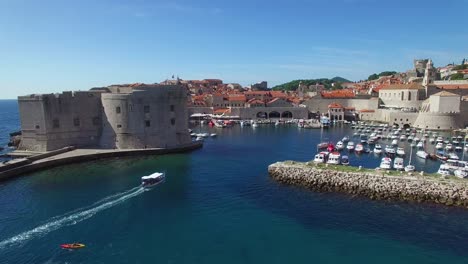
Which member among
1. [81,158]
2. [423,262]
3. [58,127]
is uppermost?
[58,127]

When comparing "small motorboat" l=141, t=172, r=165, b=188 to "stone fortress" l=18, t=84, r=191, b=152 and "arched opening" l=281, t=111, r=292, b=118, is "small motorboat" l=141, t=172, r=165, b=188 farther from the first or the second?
"arched opening" l=281, t=111, r=292, b=118

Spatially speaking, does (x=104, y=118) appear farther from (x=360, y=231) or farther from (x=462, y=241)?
(x=462, y=241)

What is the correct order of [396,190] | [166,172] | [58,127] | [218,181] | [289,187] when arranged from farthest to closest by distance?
[58,127] < [166,172] < [218,181] < [289,187] < [396,190]

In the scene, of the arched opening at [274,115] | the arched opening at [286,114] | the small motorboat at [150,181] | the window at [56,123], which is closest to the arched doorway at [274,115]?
the arched opening at [274,115]

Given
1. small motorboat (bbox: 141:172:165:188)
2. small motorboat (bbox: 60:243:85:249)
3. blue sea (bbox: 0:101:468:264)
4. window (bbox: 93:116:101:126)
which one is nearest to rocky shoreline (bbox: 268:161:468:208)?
blue sea (bbox: 0:101:468:264)

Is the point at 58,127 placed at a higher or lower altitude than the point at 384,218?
higher

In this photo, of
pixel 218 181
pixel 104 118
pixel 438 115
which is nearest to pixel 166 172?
pixel 218 181

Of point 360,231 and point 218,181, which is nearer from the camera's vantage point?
point 360,231
